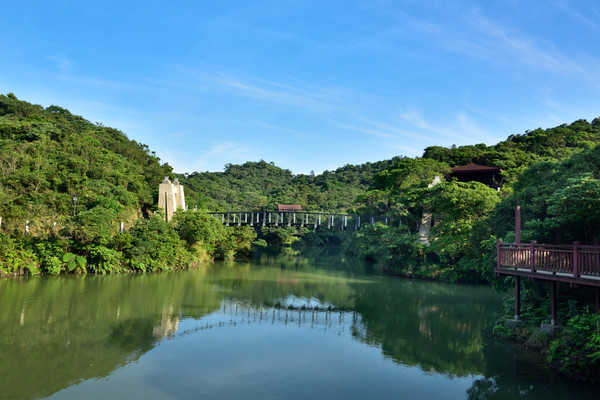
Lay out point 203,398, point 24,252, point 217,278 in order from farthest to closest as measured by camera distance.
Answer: point 217,278 < point 24,252 < point 203,398

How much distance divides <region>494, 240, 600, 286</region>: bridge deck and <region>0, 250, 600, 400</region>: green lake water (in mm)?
1865

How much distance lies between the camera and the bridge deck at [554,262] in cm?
809

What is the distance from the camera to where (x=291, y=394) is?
25.0 feet

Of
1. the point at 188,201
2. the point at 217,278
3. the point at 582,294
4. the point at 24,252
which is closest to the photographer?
the point at 582,294

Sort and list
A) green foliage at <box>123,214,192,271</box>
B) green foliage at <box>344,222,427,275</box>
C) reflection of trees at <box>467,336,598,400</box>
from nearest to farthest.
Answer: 1. reflection of trees at <box>467,336,598,400</box>
2. green foliage at <box>123,214,192,271</box>
3. green foliage at <box>344,222,427,275</box>

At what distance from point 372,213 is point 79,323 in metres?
22.8

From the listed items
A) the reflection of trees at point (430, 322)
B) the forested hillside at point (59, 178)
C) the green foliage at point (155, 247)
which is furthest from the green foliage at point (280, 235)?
the reflection of trees at point (430, 322)

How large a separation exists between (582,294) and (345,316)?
6.84 meters

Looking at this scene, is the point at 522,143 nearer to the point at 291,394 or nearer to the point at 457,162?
the point at 457,162

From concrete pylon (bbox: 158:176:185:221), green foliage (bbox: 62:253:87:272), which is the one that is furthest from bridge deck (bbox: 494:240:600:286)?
concrete pylon (bbox: 158:176:185:221)

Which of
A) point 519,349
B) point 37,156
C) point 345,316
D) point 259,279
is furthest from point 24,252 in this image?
point 519,349

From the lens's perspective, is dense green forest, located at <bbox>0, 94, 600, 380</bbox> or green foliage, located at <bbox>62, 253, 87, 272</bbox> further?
green foliage, located at <bbox>62, 253, 87, 272</bbox>

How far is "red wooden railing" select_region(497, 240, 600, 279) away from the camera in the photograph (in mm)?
8117

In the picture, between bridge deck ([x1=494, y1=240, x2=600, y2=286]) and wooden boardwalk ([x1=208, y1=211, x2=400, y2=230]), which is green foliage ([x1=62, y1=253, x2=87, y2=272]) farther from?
bridge deck ([x1=494, y1=240, x2=600, y2=286])
